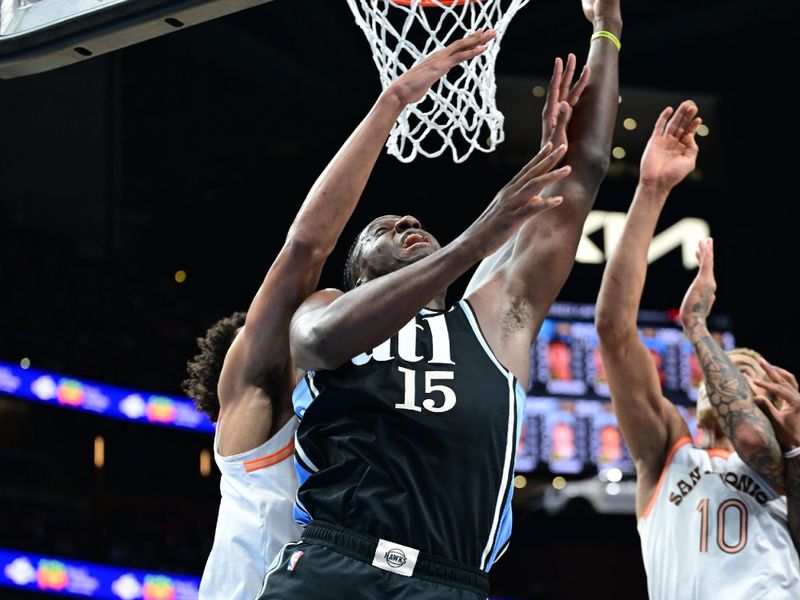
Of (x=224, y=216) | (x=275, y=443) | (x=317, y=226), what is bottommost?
(x=275, y=443)

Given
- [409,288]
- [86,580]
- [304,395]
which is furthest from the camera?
[86,580]

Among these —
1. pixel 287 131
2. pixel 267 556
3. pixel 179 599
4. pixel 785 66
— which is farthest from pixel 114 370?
pixel 267 556

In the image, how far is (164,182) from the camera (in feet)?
41.5

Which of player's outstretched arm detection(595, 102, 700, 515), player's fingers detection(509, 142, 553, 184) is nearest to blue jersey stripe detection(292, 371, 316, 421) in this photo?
player's fingers detection(509, 142, 553, 184)

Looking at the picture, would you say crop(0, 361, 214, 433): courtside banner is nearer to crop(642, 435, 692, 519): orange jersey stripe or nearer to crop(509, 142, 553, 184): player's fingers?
crop(642, 435, 692, 519): orange jersey stripe

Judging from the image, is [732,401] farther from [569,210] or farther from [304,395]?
[304,395]

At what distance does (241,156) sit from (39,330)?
2.95 m

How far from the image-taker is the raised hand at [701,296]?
160 inches

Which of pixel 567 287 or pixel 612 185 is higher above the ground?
pixel 612 185

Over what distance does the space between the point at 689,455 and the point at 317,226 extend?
71.5 inches

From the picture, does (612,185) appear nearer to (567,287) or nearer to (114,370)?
(567,287)

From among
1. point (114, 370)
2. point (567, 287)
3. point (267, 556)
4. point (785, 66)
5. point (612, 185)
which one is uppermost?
point (785, 66)

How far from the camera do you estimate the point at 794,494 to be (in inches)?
148

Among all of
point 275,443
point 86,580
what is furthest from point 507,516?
point 86,580
